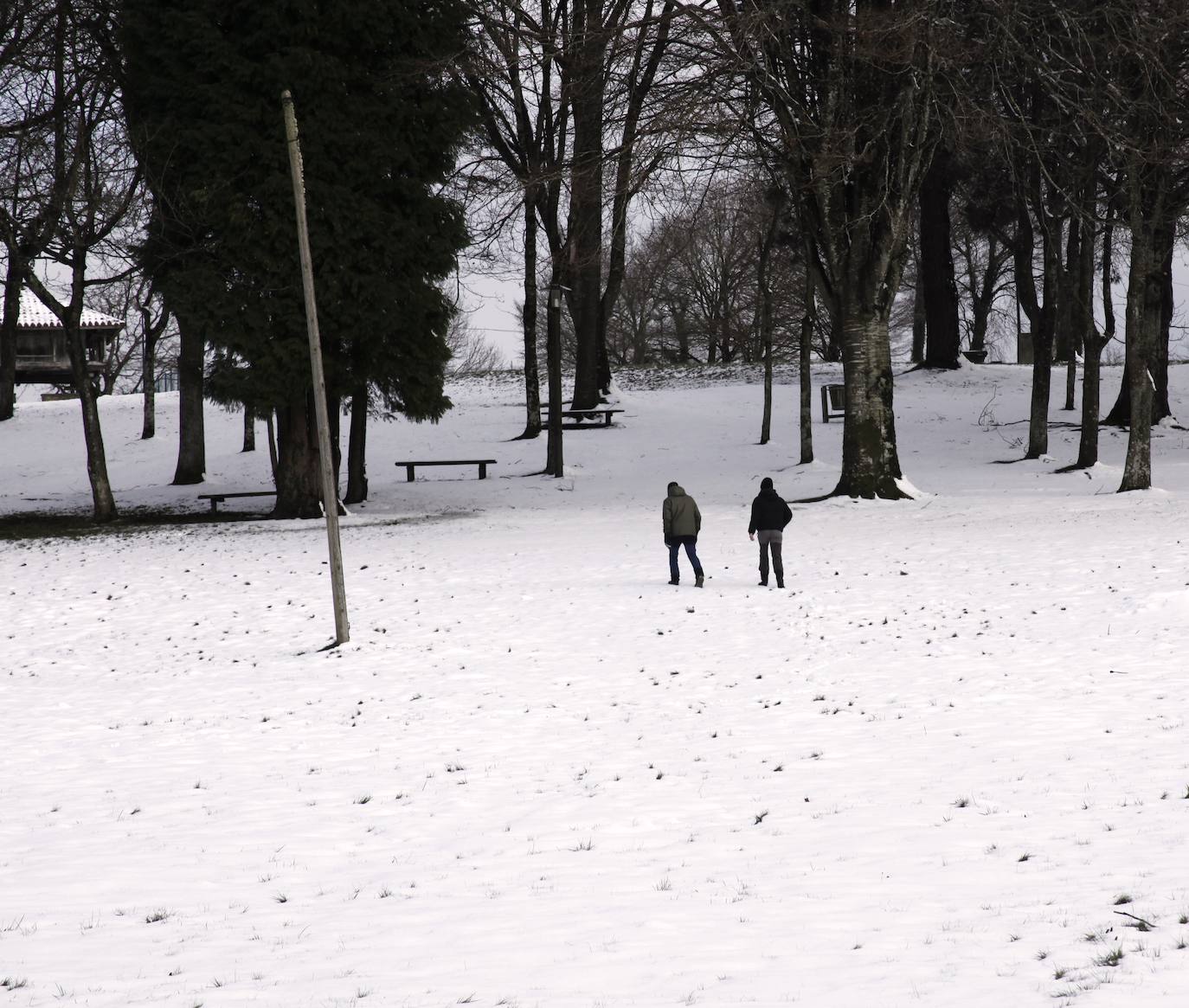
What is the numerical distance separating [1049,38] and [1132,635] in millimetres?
13242

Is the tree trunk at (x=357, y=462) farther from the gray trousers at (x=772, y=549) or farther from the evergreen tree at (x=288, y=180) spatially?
the gray trousers at (x=772, y=549)

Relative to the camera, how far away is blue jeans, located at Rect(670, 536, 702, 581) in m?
16.0

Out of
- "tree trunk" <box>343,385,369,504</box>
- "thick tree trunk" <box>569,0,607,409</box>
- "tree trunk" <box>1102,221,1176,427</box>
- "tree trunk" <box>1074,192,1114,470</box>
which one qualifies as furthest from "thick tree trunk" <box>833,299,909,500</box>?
"tree trunk" <box>1102,221,1176,427</box>

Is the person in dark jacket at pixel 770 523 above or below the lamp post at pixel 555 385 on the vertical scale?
below

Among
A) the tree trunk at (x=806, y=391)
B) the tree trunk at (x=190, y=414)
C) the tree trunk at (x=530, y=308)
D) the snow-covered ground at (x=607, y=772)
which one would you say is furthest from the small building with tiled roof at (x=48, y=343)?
the snow-covered ground at (x=607, y=772)

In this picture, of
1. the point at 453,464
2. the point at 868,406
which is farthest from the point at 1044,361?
the point at 453,464

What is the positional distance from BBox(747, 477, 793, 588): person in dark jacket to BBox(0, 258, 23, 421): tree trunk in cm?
2186

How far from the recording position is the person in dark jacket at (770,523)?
1561 centimetres

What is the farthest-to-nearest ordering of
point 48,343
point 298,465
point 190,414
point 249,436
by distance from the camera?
point 48,343 → point 249,436 → point 190,414 → point 298,465

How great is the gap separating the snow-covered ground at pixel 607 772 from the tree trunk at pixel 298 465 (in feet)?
14.2

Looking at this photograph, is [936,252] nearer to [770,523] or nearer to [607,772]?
[770,523]

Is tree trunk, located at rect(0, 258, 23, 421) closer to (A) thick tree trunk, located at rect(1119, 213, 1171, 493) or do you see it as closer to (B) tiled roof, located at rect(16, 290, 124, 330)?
(B) tiled roof, located at rect(16, 290, 124, 330)

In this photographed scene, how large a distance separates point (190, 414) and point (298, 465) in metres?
8.02

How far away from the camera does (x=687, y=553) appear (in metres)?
16.2
